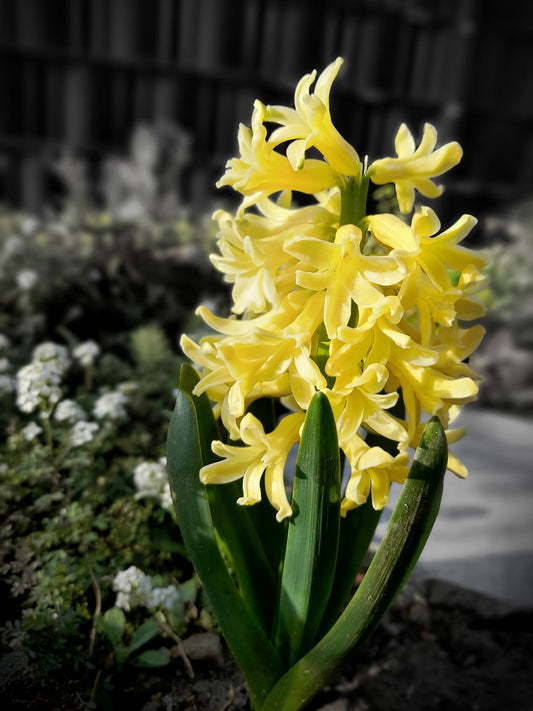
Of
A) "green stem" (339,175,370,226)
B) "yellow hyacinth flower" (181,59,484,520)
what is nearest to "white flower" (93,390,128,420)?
"yellow hyacinth flower" (181,59,484,520)

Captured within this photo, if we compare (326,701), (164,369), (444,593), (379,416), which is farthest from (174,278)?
(379,416)

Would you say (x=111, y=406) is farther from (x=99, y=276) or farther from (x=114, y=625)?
(x=99, y=276)

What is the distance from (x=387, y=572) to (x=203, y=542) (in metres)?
0.27

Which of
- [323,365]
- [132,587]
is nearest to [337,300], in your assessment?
[323,365]

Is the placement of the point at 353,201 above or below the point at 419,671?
above

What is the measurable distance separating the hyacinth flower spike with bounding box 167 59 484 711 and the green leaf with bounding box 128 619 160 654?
22cm

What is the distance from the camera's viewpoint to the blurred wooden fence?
413cm

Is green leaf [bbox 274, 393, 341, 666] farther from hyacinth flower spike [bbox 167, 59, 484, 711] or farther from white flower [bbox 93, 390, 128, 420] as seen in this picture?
white flower [bbox 93, 390, 128, 420]

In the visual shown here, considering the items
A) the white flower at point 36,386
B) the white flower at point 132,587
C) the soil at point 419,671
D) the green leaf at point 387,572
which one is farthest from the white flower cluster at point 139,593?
the white flower at point 36,386

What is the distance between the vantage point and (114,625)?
3.95ft

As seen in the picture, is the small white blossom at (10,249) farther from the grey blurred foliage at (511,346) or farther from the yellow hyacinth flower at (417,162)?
the grey blurred foliage at (511,346)

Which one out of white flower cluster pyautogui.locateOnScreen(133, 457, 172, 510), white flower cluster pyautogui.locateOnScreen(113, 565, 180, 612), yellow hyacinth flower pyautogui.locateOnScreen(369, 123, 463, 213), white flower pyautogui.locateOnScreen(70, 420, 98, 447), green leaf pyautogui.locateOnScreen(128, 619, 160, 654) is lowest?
green leaf pyautogui.locateOnScreen(128, 619, 160, 654)

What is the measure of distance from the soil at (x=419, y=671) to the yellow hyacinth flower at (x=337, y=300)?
45cm

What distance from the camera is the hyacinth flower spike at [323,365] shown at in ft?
2.90
